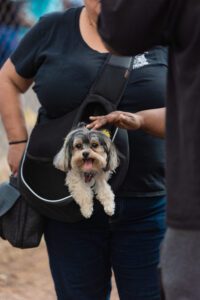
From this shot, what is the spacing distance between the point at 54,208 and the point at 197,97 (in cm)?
110

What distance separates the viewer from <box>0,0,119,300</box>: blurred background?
430 cm

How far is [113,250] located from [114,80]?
0.73 metres

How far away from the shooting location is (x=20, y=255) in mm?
4844

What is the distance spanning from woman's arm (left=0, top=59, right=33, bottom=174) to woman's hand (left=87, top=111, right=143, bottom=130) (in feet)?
2.09

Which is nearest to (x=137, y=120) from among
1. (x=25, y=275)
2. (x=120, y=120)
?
(x=120, y=120)

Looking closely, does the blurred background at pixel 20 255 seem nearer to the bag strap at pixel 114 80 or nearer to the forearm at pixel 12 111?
the forearm at pixel 12 111

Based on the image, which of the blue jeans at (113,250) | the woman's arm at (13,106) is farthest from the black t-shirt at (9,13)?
the blue jeans at (113,250)

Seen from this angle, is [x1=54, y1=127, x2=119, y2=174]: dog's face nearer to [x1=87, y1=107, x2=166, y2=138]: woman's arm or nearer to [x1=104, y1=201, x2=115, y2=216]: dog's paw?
[x1=87, y1=107, x2=166, y2=138]: woman's arm

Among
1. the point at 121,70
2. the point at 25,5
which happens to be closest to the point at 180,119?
the point at 121,70

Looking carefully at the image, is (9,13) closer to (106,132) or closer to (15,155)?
(15,155)

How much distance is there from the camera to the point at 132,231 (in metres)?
2.62

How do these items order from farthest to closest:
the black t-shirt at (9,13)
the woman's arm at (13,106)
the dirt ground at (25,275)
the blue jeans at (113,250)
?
the black t-shirt at (9,13), the dirt ground at (25,275), the woman's arm at (13,106), the blue jeans at (113,250)

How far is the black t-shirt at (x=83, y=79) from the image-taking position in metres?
2.48

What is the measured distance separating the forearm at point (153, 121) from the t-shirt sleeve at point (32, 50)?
1.84 ft
